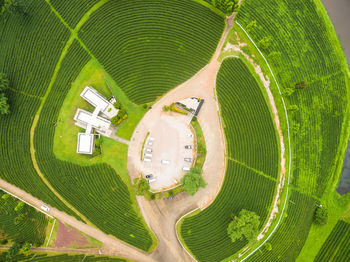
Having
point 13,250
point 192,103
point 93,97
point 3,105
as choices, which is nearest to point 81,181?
point 93,97

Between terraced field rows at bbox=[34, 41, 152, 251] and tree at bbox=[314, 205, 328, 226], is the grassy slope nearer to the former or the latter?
tree at bbox=[314, 205, 328, 226]

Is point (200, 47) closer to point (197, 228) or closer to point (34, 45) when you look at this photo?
point (34, 45)

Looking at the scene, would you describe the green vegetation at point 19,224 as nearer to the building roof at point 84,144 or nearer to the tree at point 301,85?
the building roof at point 84,144

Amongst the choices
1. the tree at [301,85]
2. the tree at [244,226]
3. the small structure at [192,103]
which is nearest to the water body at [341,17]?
the tree at [301,85]

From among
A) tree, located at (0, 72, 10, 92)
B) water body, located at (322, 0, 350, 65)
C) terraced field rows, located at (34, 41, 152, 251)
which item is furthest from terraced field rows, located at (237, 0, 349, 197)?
tree, located at (0, 72, 10, 92)

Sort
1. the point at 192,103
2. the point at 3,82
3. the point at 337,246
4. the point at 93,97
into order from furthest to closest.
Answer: the point at 337,246, the point at 192,103, the point at 93,97, the point at 3,82

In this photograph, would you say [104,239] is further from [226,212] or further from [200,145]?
[200,145]

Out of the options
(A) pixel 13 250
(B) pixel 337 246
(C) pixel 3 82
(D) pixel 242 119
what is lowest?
(A) pixel 13 250
